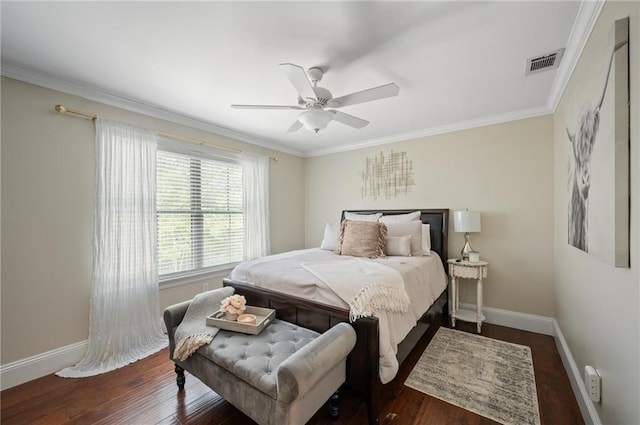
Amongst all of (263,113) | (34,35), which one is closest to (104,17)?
(34,35)

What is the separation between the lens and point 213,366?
1643mm

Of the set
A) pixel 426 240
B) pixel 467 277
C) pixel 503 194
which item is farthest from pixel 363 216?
pixel 503 194

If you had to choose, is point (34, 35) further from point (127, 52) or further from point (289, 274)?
point (289, 274)

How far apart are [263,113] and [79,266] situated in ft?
7.71

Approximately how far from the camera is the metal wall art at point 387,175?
380cm

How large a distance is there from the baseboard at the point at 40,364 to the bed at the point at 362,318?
1405 mm

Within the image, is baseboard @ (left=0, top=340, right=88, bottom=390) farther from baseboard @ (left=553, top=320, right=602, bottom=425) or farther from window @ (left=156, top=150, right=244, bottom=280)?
baseboard @ (left=553, top=320, right=602, bottom=425)

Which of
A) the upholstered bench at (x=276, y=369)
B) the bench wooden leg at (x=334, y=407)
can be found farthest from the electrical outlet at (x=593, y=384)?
the bench wooden leg at (x=334, y=407)

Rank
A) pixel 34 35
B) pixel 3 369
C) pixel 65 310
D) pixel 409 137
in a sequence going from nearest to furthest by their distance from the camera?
1. pixel 34 35
2. pixel 3 369
3. pixel 65 310
4. pixel 409 137

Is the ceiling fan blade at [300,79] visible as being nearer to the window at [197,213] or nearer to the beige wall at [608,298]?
the beige wall at [608,298]

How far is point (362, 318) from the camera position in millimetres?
1666

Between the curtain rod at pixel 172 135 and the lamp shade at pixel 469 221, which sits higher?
the curtain rod at pixel 172 135

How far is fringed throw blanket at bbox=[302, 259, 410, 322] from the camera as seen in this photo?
1.72m

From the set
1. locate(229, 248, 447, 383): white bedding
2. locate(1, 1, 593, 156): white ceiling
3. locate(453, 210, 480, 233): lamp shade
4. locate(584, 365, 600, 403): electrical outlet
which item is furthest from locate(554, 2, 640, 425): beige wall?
locate(229, 248, 447, 383): white bedding
